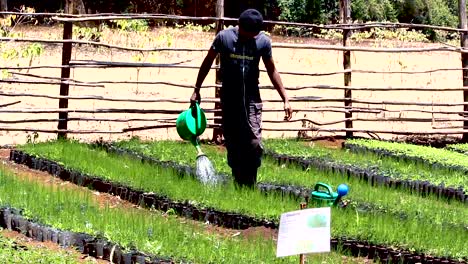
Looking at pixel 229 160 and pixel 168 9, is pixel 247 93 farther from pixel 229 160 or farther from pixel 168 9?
pixel 168 9

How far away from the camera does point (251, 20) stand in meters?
7.12

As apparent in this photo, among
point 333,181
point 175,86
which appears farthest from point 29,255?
point 175,86

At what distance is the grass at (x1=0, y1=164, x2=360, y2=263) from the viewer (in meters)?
5.45

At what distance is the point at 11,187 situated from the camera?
7.14 m

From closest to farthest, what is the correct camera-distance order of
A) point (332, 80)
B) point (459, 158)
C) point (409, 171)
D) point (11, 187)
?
point (11, 187) → point (409, 171) → point (459, 158) → point (332, 80)

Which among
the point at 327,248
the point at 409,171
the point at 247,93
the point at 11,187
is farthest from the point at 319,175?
the point at 327,248

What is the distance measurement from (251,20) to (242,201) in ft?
4.62

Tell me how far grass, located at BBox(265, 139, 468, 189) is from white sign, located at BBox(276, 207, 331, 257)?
178 inches

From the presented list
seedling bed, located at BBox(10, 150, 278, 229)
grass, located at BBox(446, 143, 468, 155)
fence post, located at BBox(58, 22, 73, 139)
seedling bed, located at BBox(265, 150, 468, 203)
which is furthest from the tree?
seedling bed, located at BBox(265, 150, 468, 203)

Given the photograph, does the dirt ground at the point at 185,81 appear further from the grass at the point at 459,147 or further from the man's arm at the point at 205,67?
the man's arm at the point at 205,67

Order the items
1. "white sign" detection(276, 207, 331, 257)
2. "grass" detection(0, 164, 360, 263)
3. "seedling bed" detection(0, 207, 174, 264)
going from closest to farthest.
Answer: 1. "white sign" detection(276, 207, 331, 257)
2. "seedling bed" detection(0, 207, 174, 264)
3. "grass" detection(0, 164, 360, 263)

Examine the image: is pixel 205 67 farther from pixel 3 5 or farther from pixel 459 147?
pixel 3 5

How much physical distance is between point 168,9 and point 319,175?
16.9 metres

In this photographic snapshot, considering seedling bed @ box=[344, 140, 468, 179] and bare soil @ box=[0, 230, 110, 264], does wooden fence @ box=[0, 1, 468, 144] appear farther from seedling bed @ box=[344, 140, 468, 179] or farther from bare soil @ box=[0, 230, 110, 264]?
bare soil @ box=[0, 230, 110, 264]
